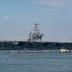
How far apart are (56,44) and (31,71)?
411 ft

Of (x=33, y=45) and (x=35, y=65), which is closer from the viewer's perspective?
(x=35, y=65)

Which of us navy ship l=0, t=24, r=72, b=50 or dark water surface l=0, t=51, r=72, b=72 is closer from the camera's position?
dark water surface l=0, t=51, r=72, b=72

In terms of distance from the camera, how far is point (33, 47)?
627ft

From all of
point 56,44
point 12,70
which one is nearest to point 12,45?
point 56,44

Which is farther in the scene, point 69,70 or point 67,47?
point 67,47

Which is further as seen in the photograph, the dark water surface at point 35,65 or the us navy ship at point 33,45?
the us navy ship at point 33,45

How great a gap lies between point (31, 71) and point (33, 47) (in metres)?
116

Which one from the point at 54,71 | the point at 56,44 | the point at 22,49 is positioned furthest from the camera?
the point at 56,44

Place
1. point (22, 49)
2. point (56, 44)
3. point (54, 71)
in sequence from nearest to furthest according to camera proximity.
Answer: point (54, 71) → point (22, 49) → point (56, 44)

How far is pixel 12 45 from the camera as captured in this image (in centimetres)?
19650

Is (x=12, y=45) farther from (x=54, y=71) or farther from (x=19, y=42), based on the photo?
(x=54, y=71)

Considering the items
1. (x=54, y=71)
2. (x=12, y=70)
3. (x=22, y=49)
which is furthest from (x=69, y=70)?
(x=22, y=49)

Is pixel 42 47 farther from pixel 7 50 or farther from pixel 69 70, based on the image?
pixel 69 70

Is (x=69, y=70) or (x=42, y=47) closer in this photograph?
(x=69, y=70)
